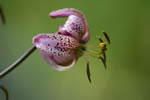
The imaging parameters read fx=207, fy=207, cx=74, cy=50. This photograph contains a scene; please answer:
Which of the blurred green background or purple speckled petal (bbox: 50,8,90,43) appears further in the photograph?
the blurred green background

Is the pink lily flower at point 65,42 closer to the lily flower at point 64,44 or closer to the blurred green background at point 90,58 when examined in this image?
the lily flower at point 64,44

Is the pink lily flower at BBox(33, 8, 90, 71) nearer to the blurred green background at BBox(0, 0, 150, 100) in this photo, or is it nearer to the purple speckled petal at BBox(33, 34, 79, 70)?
the purple speckled petal at BBox(33, 34, 79, 70)

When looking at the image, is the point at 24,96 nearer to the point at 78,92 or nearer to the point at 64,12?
the point at 78,92

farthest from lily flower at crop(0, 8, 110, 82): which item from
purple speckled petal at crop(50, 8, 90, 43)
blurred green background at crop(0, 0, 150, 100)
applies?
blurred green background at crop(0, 0, 150, 100)

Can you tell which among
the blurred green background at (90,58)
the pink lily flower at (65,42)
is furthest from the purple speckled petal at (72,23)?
the blurred green background at (90,58)

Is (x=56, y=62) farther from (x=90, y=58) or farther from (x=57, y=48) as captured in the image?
(x=90, y=58)

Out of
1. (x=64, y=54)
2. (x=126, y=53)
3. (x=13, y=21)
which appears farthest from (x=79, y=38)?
(x=13, y=21)

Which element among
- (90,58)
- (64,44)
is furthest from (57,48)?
(90,58)
